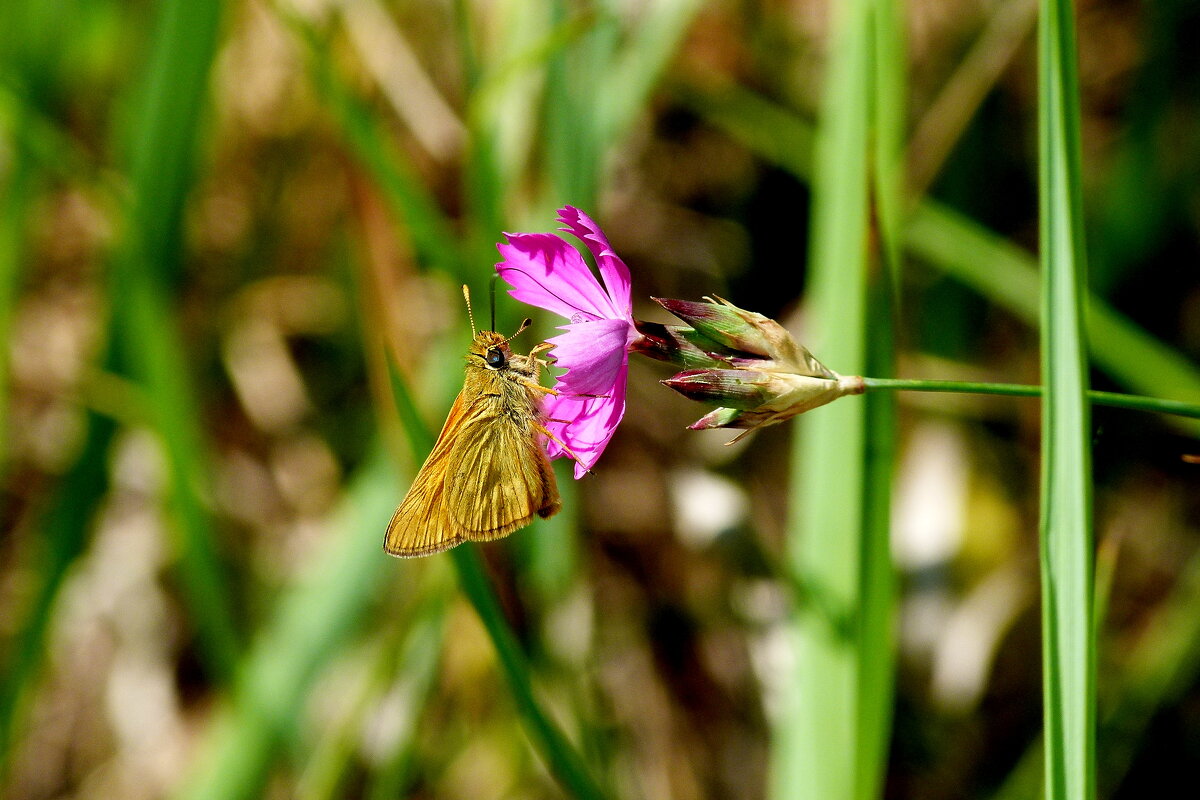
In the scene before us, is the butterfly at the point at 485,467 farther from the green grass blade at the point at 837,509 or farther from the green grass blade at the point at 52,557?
the green grass blade at the point at 52,557

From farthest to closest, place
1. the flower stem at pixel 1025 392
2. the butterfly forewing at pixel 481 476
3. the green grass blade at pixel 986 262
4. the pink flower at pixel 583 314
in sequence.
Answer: the green grass blade at pixel 986 262 < the butterfly forewing at pixel 481 476 < the pink flower at pixel 583 314 < the flower stem at pixel 1025 392

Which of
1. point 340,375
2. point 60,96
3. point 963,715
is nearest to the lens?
point 963,715

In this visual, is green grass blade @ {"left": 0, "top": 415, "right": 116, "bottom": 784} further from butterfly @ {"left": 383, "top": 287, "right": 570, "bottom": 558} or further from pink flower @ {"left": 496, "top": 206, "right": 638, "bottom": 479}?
pink flower @ {"left": 496, "top": 206, "right": 638, "bottom": 479}

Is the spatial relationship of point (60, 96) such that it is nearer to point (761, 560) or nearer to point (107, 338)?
point (107, 338)

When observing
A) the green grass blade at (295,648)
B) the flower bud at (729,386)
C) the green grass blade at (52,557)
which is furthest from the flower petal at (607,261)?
the green grass blade at (52,557)

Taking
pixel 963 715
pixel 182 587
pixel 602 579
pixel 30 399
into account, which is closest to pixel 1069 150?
pixel 963 715

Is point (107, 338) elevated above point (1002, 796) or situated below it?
above

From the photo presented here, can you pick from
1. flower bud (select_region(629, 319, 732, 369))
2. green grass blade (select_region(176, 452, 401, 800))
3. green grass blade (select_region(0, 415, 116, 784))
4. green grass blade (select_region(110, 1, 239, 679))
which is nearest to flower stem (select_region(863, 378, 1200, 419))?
flower bud (select_region(629, 319, 732, 369))

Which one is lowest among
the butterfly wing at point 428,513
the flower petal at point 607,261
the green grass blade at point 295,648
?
the green grass blade at point 295,648
